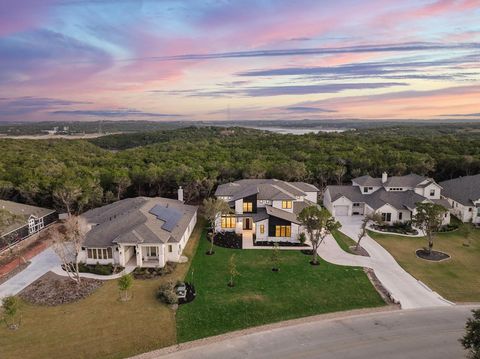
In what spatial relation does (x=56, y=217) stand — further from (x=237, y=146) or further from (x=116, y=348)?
(x=237, y=146)

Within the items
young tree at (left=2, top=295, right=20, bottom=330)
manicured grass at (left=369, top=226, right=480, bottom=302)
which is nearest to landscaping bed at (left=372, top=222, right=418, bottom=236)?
manicured grass at (left=369, top=226, right=480, bottom=302)

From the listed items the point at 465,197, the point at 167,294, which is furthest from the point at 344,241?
the point at 465,197

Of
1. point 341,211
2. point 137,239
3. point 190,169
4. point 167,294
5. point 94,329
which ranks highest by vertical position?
point 190,169

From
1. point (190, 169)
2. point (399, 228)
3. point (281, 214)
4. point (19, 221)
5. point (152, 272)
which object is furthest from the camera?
point (190, 169)

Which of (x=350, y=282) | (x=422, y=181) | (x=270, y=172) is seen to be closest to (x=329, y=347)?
(x=350, y=282)

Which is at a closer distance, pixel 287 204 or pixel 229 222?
pixel 229 222

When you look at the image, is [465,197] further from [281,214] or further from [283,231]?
[283,231]

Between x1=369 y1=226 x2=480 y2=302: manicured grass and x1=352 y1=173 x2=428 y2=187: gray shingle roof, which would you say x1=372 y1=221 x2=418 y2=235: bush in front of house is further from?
x1=352 y1=173 x2=428 y2=187: gray shingle roof
